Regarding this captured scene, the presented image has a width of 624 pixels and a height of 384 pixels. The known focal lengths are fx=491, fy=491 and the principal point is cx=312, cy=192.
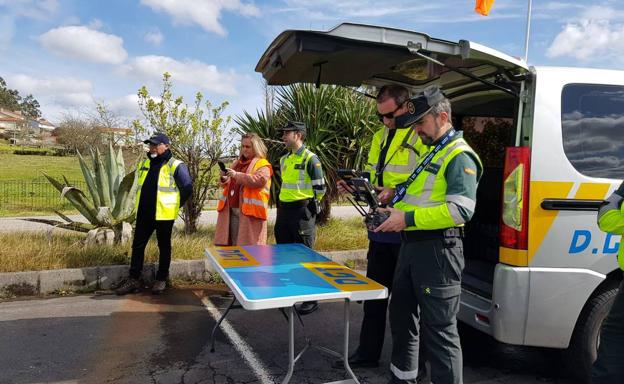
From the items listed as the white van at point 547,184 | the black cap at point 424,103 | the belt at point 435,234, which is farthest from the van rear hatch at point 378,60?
the belt at point 435,234

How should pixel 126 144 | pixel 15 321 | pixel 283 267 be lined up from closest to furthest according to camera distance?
1. pixel 283 267
2. pixel 15 321
3. pixel 126 144

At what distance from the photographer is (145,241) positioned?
547cm

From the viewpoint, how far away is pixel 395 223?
8.70 feet

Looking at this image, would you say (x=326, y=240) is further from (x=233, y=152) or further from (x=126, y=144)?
(x=126, y=144)

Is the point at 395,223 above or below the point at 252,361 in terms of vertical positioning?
above

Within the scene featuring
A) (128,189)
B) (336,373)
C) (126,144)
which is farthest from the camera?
(126,144)

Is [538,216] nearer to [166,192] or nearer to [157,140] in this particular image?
[166,192]

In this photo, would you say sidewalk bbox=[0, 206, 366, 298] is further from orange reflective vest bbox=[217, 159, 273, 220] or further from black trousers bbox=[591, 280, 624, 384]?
black trousers bbox=[591, 280, 624, 384]

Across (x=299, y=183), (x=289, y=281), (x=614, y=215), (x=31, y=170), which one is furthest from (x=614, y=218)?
(x=31, y=170)

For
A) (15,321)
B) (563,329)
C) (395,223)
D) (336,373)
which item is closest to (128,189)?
(15,321)

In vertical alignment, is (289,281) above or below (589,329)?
above

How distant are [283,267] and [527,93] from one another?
1.92 meters

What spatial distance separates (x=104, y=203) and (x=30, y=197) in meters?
9.35

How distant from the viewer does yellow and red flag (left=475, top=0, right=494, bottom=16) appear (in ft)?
22.3
